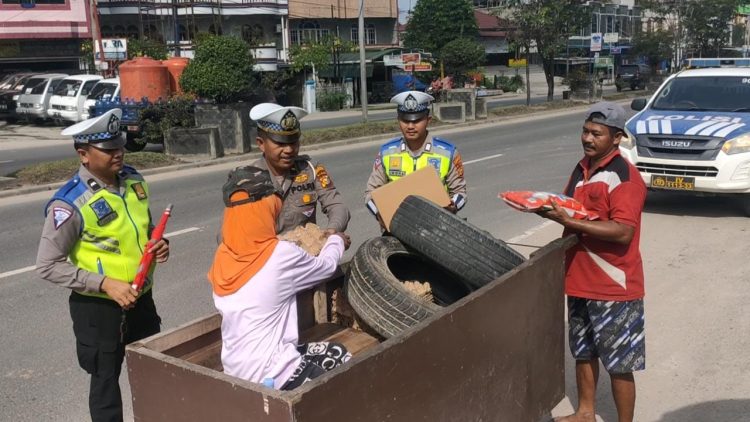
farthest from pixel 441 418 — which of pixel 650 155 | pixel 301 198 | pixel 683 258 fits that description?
pixel 650 155

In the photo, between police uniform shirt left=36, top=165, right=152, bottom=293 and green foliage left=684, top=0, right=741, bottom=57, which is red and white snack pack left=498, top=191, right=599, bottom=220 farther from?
green foliage left=684, top=0, right=741, bottom=57

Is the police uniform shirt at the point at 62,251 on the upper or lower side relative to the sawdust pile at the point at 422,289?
upper

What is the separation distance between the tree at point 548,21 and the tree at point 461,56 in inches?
555

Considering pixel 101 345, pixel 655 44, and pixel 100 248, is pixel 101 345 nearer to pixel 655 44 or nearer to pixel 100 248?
pixel 100 248

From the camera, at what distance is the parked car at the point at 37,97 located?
87.5 ft

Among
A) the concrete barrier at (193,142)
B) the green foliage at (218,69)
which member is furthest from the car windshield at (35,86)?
the concrete barrier at (193,142)

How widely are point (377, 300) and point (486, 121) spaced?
72.3 feet

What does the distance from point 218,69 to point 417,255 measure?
13660mm

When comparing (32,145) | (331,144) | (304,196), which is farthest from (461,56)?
(304,196)

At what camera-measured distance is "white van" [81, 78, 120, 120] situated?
69.3 ft

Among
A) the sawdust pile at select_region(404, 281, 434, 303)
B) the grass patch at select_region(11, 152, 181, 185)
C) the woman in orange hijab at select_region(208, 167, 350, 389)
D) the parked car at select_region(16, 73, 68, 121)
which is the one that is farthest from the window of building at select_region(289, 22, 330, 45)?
the woman in orange hijab at select_region(208, 167, 350, 389)

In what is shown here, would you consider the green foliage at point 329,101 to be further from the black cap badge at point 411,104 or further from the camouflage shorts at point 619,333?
the camouflage shorts at point 619,333

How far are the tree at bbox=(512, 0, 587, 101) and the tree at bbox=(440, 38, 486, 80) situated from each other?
14.1m

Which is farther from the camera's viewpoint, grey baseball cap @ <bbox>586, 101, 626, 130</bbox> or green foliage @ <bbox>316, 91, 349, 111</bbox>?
green foliage @ <bbox>316, 91, 349, 111</bbox>
